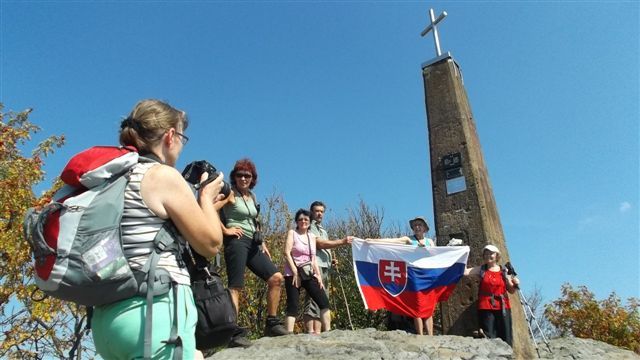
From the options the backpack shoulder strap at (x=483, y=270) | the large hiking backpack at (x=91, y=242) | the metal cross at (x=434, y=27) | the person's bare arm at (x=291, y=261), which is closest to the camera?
the large hiking backpack at (x=91, y=242)

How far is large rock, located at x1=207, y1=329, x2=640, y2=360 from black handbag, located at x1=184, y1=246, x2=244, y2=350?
3099 mm

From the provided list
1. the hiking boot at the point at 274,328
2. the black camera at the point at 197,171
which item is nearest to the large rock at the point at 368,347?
the hiking boot at the point at 274,328

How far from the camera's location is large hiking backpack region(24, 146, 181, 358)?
1.57 meters

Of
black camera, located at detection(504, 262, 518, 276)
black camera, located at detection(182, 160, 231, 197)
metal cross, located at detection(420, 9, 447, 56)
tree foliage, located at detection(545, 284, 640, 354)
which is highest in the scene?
metal cross, located at detection(420, 9, 447, 56)

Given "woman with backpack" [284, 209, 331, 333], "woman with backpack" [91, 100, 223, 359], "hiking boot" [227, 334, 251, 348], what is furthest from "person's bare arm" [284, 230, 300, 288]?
"woman with backpack" [91, 100, 223, 359]

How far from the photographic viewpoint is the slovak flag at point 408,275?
6555 millimetres

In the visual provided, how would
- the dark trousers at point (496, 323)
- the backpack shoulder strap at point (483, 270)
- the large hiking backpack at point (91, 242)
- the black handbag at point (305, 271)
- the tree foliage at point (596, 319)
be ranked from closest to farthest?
the large hiking backpack at point (91, 242) < the black handbag at point (305, 271) < the dark trousers at point (496, 323) < the backpack shoulder strap at point (483, 270) < the tree foliage at point (596, 319)

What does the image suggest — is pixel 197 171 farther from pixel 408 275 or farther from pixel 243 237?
pixel 408 275

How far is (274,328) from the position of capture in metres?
5.68

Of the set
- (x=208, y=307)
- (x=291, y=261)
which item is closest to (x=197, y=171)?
(x=208, y=307)

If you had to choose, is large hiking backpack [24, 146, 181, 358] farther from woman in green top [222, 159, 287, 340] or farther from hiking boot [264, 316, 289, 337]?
hiking boot [264, 316, 289, 337]

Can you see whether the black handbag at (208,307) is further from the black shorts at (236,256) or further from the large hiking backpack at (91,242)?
the black shorts at (236,256)

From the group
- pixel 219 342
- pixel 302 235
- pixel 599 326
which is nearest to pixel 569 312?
pixel 599 326

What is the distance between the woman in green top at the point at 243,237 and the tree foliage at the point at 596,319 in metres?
11.4
